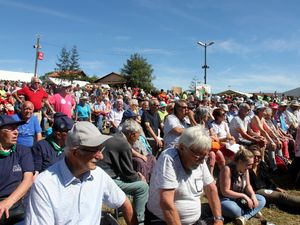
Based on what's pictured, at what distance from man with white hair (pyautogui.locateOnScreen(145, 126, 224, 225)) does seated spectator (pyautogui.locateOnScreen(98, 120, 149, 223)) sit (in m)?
1.13

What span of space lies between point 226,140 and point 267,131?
6.72 feet

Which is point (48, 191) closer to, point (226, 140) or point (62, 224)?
point (62, 224)

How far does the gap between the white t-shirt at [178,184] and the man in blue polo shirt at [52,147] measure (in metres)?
1.20

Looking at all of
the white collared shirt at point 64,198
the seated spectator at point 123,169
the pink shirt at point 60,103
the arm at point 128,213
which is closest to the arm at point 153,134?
the pink shirt at point 60,103

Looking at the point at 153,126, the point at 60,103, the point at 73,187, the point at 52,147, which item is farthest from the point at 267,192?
the point at 60,103

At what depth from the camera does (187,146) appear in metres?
3.03

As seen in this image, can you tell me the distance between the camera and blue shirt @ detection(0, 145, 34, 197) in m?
3.45

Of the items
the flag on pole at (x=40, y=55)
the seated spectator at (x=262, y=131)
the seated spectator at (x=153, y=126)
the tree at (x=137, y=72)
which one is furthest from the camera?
the tree at (x=137, y=72)

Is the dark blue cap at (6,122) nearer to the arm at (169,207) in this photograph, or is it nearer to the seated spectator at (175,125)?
the arm at (169,207)

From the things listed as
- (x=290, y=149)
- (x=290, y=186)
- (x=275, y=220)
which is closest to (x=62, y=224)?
(x=275, y=220)

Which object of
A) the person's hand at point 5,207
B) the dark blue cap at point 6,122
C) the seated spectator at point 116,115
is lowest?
the person's hand at point 5,207

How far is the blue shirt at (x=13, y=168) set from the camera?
3.45 m

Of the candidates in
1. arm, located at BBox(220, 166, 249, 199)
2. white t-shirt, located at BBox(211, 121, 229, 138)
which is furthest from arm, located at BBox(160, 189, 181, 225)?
white t-shirt, located at BBox(211, 121, 229, 138)

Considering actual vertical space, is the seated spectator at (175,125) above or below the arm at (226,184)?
above
